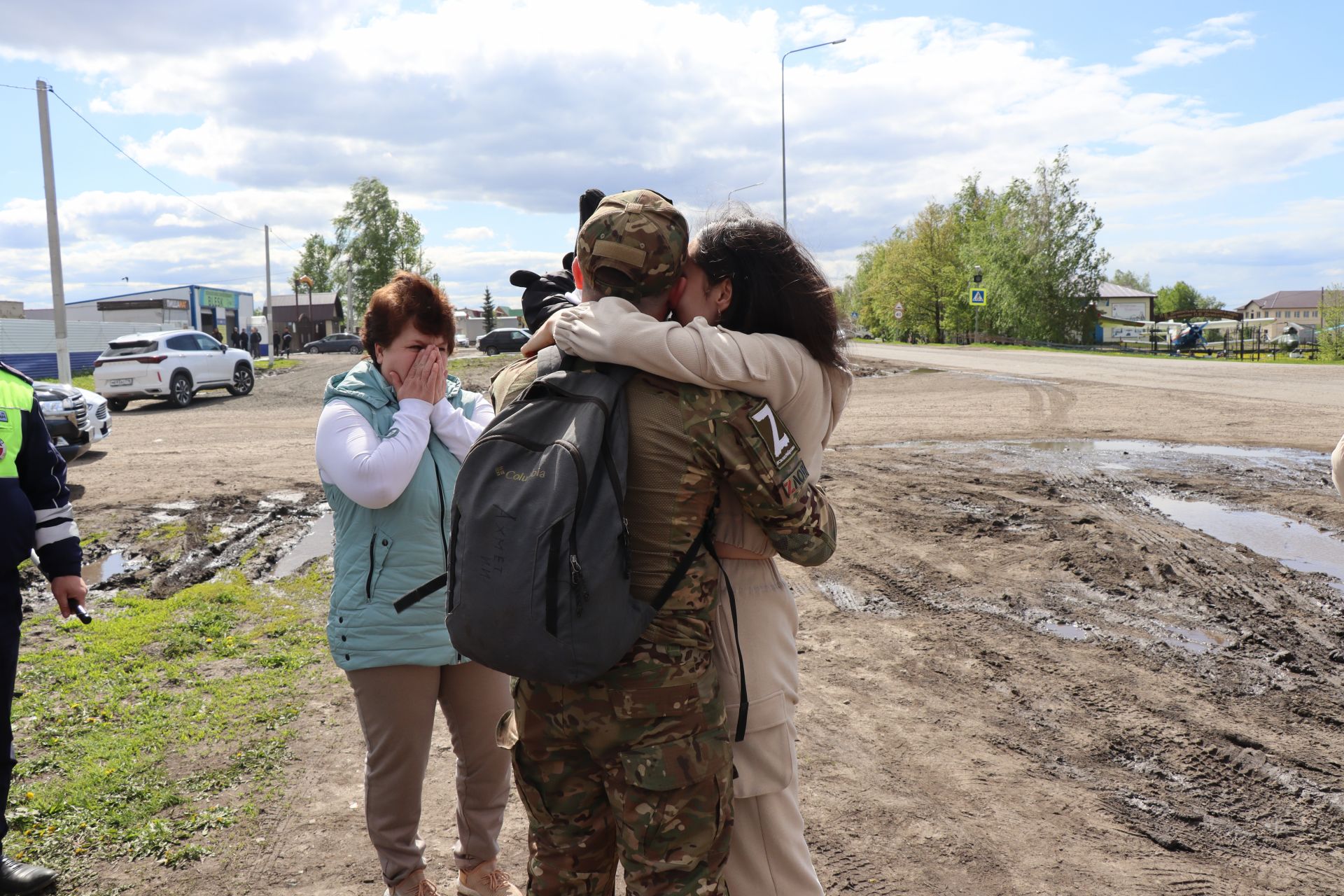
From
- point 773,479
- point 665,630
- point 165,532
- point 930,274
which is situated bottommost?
point 165,532

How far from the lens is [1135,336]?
6844cm

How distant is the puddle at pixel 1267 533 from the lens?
6793 mm

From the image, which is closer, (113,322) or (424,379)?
(424,379)

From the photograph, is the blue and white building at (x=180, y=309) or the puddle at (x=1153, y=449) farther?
the blue and white building at (x=180, y=309)

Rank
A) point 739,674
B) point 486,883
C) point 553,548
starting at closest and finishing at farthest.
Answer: point 553,548 < point 739,674 < point 486,883

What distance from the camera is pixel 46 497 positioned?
10.3 feet

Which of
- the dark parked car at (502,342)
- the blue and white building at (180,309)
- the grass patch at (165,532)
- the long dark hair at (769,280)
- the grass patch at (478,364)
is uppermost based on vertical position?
the blue and white building at (180,309)

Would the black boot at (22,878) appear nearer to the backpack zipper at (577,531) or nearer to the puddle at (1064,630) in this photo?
the backpack zipper at (577,531)

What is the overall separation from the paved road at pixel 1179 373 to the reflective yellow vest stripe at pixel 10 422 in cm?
1099

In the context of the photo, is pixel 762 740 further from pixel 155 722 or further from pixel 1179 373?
pixel 1179 373

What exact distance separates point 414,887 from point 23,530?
171cm

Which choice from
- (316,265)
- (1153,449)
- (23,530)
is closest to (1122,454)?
(1153,449)

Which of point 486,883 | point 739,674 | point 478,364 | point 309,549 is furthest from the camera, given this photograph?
point 478,364

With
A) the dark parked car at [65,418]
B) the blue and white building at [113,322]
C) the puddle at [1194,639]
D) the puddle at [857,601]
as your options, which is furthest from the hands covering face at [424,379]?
the blue and white building at [113,322]
